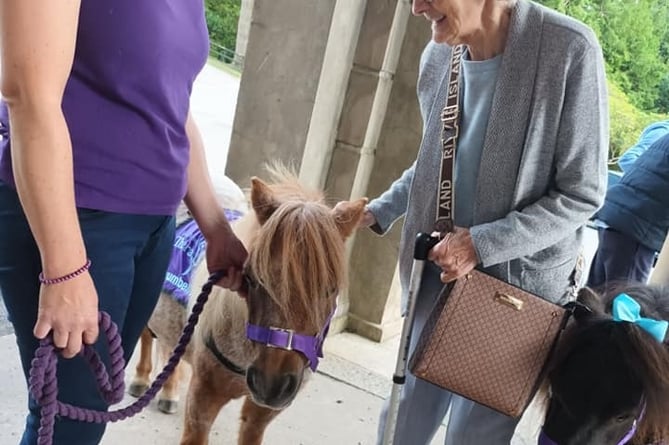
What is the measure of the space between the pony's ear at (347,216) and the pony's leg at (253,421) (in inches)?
27.3

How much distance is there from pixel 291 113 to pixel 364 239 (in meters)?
0.78

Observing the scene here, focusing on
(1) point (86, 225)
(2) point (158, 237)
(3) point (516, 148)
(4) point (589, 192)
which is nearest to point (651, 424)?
(4) point (589, 192)

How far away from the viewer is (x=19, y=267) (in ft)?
3.40

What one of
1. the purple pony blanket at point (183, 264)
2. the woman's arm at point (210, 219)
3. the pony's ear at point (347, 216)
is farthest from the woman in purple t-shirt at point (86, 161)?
the purple pony blanket at point (183, 264)

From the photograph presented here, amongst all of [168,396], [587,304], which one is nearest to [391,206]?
[587,304]

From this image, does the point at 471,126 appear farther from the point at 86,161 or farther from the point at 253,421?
the point at 253,421

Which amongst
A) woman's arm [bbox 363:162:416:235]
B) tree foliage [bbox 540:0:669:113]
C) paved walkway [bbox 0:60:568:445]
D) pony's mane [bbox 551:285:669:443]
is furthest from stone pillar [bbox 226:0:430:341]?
pony's mane [bbox 551:285:669:443]

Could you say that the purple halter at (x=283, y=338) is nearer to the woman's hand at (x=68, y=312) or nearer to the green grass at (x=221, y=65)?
the woman's hand at (x=68, y=312)

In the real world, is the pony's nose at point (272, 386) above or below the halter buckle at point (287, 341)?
below

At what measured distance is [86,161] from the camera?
102cm

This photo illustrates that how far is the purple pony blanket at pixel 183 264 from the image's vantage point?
2070 millimetres

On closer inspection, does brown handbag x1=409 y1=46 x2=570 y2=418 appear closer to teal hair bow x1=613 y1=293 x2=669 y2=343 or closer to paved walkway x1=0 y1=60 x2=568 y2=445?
teal hair bow x1=613 y1=293 x2=669 y2=343

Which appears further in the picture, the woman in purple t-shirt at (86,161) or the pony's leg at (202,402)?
the pony's leg at (202,402)

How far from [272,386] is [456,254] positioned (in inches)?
21.2
